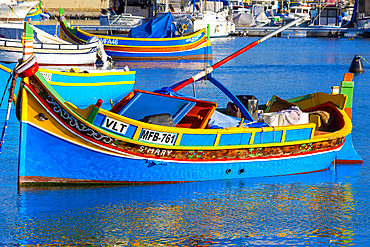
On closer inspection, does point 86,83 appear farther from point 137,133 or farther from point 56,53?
point 137,133

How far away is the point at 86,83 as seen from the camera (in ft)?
78.2

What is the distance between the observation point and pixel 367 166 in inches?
598

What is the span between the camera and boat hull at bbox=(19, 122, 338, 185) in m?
11.7

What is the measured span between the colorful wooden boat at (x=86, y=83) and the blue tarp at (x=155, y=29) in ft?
75.6

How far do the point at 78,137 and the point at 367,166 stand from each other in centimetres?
823

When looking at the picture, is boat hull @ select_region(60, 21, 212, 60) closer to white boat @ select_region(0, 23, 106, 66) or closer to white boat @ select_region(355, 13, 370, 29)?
white boat @ select_region(0, 23, 106, 66)

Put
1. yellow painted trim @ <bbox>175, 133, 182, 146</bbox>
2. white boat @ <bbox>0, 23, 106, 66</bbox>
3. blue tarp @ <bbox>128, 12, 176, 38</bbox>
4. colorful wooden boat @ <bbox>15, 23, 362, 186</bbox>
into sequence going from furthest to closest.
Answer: blue tarp @ <bbox>128, 12, 176, 38</bbox> < white boat @ <bbox>0, 23, 106, 66</bbox> < yellow painted trim @ <bbox>175, 133, 182, 146</bbox> < colorful wooden boat @ <bbox>15, 23, 362, 186</bbox>

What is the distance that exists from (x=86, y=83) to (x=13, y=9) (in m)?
55.6

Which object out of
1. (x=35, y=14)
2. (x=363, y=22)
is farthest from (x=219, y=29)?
(x=35, y=14)

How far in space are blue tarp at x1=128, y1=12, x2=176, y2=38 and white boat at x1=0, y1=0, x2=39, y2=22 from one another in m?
31.7

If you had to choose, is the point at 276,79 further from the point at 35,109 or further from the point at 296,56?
the point at 35,109

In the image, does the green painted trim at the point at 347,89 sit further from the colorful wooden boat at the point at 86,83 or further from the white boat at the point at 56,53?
the white boat at the point at 56,53

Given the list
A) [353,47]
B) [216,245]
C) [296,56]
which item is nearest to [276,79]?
[296,56]

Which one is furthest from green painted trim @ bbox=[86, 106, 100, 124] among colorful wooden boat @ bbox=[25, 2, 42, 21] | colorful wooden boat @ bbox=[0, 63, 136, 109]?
colorful wooden boat @ bbox=[25, 2, 42, 21]
